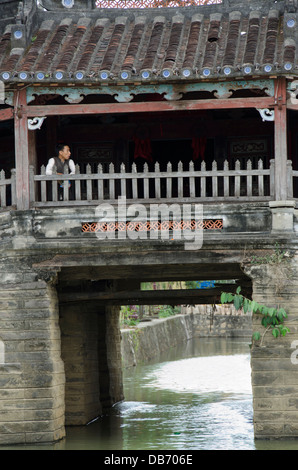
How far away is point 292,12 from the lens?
1320cm

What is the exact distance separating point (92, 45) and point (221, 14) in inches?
90.3

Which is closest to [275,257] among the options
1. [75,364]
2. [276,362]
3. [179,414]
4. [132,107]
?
[276,362]

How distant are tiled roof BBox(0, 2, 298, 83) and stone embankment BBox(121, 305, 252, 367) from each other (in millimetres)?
9538

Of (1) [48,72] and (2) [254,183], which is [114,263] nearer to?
(1) [48,72]

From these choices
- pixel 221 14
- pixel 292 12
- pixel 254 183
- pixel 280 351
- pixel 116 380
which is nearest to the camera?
pixel 280 351

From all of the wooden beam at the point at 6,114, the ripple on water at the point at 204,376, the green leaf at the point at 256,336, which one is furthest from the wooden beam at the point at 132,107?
the ripple on water at the point at 204,376

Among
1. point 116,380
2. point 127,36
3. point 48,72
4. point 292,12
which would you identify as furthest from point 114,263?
point 116,380

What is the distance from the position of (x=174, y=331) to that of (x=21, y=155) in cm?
2421

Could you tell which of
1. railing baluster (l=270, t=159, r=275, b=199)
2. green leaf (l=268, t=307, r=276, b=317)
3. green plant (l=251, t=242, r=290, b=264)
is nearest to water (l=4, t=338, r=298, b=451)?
green leaf (l=268, t=307, r=276, b=317)

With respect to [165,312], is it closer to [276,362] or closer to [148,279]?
[148,279]

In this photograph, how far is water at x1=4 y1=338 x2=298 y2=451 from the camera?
519 inches

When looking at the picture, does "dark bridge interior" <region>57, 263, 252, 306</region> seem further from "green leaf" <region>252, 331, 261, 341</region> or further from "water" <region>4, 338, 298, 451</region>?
"water" <region>4, 338, 298, 451</region>

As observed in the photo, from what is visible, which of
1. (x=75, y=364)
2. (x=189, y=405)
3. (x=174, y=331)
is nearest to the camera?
(x=75, y=364)

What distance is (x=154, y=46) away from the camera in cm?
1331
